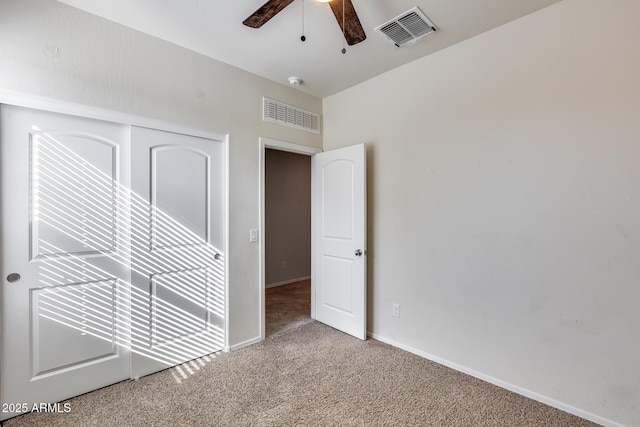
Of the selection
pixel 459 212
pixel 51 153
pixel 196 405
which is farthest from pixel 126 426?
pixel 459 212

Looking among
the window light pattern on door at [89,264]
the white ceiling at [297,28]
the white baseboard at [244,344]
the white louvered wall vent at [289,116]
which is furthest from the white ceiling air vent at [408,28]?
the white baseboard at [244,344]

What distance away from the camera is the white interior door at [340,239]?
117 inches

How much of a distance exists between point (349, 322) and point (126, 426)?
1998 mm

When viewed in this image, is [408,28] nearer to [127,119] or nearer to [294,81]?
[294,81]

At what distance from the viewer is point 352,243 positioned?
3.05 metres

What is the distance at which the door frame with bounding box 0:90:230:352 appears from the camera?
1836 millimetres

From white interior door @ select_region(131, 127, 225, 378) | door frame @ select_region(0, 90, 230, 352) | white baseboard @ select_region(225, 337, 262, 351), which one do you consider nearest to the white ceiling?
door frame @ select_region(0, 90, 230, 352)

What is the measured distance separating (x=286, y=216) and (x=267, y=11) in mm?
4025

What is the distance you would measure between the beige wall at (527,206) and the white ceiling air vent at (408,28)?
0.38 meters

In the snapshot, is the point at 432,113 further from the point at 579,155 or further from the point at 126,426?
the point at 126,426

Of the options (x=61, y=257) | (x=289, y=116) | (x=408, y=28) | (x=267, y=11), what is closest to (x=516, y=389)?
(x=408, y=28)

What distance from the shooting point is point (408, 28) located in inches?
86.0

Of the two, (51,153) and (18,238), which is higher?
(51,153)

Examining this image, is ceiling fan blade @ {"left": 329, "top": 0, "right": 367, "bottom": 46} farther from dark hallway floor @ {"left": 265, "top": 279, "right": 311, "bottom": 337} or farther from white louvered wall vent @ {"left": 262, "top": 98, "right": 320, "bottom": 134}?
dark hallway floor @ {"left": 265, "top": 279, "right": 311, "bottom": 337}
